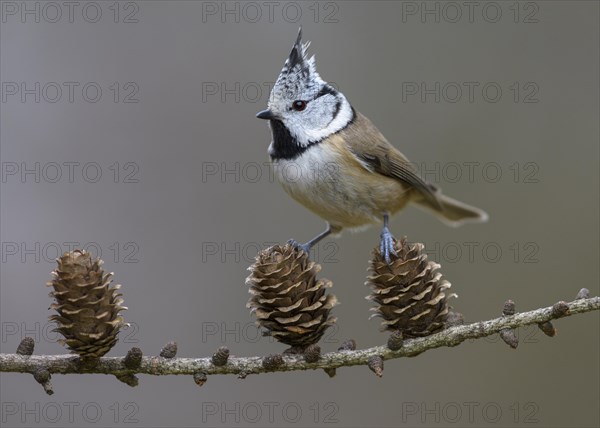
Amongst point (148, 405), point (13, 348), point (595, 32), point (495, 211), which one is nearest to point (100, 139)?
point (13, 348)

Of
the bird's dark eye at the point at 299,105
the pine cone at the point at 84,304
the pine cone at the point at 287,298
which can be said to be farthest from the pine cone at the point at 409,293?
the bird's dark eye at the point at 299,105

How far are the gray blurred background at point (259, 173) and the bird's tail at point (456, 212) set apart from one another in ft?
0.36

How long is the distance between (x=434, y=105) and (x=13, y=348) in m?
2.50

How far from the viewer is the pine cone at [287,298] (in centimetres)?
170

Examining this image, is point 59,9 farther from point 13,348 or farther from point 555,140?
point 555,140

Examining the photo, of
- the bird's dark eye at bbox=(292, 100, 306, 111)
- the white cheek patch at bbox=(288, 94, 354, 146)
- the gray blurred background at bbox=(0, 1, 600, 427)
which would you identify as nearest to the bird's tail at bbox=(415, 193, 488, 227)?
the gray blurred background at bbox=(0, 1, 600, 427)

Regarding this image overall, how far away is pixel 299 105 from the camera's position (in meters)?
2.85

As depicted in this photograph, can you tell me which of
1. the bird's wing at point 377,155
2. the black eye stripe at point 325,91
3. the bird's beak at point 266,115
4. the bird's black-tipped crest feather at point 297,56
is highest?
the bird's black-tipped crest feather at point 297,56

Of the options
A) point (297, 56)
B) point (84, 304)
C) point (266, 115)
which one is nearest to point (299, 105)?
point (266, 115)

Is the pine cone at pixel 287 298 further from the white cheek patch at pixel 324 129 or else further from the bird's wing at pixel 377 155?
the bird's wing at pixel 377 155

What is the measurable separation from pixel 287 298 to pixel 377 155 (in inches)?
58.7

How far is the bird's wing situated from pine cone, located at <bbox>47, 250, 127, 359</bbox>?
160 cm

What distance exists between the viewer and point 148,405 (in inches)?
127

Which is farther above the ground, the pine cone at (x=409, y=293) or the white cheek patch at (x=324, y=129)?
the white cheek patch at (x=324, y=129)
